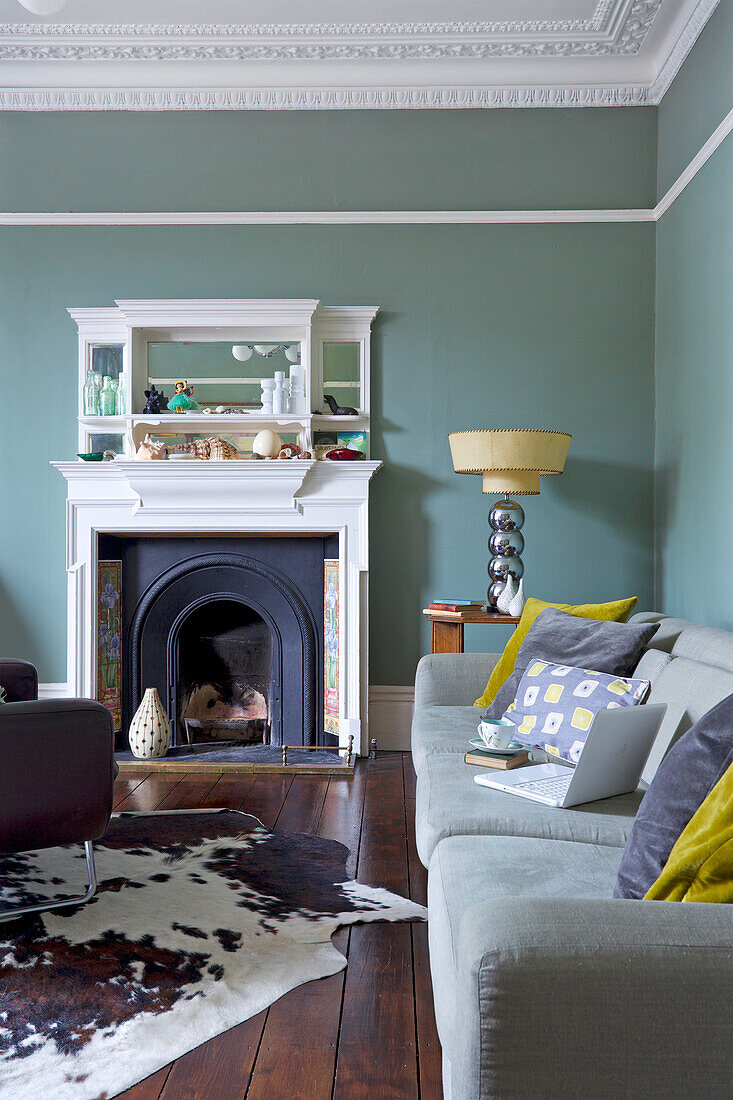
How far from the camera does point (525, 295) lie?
4.44 m

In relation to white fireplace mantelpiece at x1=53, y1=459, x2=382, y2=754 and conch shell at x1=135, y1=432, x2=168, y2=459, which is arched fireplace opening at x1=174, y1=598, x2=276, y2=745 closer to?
white fireplace mantelpiece at x1=53, y1=459, x2=382, y2=754

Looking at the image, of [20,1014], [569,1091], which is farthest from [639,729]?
[20,1014]

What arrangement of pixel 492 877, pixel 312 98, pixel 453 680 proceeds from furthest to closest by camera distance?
pixel 312 98
pixel 453 680
pixel 492 877

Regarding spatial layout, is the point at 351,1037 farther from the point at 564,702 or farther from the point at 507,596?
the point at 507,596

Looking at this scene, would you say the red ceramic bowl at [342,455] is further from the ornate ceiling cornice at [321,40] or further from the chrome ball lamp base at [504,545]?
the ornate ceiling cornice at [321,40]

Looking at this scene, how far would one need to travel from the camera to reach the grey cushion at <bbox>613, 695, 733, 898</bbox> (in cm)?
139

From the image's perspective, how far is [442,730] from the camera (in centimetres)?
284

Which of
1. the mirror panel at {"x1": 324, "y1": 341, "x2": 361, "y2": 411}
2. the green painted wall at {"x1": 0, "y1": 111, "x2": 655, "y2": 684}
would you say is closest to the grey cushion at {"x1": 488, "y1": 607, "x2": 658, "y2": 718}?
the green painted wall at {"x1": 0, "y1": 111, "x2": 655, "y2": 684}

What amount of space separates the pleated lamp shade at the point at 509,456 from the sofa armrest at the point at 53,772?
2.08 m

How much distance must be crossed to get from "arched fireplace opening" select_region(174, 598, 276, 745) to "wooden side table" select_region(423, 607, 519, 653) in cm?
107

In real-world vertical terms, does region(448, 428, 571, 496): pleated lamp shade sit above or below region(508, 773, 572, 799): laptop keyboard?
above

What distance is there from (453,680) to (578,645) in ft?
2.32

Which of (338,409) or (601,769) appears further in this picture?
(338,409)

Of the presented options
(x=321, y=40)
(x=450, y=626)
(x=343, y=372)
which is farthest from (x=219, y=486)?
(x=321, y=40)
